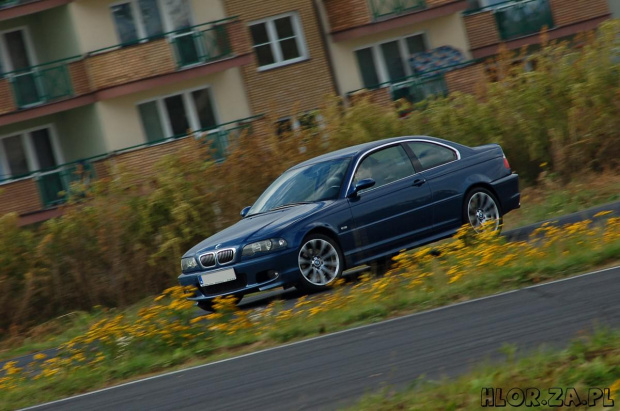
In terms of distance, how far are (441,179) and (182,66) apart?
708 inches

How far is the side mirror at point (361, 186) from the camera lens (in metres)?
13.1

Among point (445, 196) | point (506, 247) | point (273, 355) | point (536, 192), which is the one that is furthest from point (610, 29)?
point (273, 355)

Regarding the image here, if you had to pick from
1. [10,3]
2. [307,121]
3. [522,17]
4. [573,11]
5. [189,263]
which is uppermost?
[10,3]

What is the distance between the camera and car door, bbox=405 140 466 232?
13.8 m

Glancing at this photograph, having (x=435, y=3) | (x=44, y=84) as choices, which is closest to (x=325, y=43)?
(x=435, y=3)

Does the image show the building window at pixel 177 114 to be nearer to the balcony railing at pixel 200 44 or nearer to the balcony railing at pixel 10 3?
the balcony railing at pixel 200 44

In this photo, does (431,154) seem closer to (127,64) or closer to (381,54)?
(127,64)

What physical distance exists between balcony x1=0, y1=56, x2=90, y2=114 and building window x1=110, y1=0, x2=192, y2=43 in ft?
5.27

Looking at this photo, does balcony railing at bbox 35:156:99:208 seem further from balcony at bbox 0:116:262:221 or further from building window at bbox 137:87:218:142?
building window at bbox 137:87:218:142

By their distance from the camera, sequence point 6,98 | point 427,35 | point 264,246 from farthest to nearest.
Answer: point 427,35 → point 6,98 → point 264,246

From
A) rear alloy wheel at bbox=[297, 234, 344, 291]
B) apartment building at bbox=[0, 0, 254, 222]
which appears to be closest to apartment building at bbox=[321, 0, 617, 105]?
apartment building at bbox=[0, 0, 254, 222]

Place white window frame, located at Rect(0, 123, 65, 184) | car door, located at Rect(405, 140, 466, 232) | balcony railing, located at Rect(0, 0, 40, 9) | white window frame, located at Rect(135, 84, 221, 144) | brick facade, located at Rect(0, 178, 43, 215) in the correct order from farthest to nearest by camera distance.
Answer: white window frame, located at Rect(135, 84, 221, 144), white window frame, located at Rect(0, 123, 65, 184), balcony railing, located at Rect(0, 0, 40, 9), brick facade, located at Rect(0, 178, 43, 215), car door, located at Rect(405, 140, 466, 232)

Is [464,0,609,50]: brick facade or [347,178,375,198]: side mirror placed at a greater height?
[464,0,609,50]: brick facade

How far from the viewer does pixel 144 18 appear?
102ft
